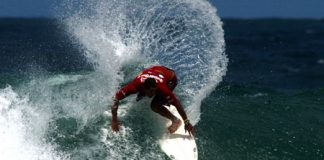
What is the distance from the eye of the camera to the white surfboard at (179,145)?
905cm

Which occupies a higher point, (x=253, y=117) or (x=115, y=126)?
(x=115, y=126)

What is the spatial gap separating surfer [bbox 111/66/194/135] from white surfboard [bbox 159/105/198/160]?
137 millimetres

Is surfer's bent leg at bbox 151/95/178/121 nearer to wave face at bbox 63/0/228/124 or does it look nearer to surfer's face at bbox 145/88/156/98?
surfer's face at bbox 145/88/156/98

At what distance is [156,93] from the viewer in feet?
29.9

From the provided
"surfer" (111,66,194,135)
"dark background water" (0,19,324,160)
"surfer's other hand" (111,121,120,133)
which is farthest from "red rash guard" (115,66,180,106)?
"dark background water" (0,19,324,160)

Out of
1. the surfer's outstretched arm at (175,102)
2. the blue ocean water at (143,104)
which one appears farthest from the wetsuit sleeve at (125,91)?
the blue ocean water at (143,104)

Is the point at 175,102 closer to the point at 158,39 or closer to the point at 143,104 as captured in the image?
the point at 143,104

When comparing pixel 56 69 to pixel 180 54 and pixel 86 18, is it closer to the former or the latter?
pixel 86 18

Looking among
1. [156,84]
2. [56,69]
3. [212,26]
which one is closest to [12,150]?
[156,84]

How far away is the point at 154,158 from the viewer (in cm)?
888

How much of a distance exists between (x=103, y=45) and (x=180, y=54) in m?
1.97

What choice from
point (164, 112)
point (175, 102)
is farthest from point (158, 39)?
point (175, 102)

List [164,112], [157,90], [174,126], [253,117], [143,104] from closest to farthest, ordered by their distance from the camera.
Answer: [157,90] → [174,126] → [164,112] → [143,104] → [253,117]

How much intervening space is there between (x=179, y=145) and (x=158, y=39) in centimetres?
384
